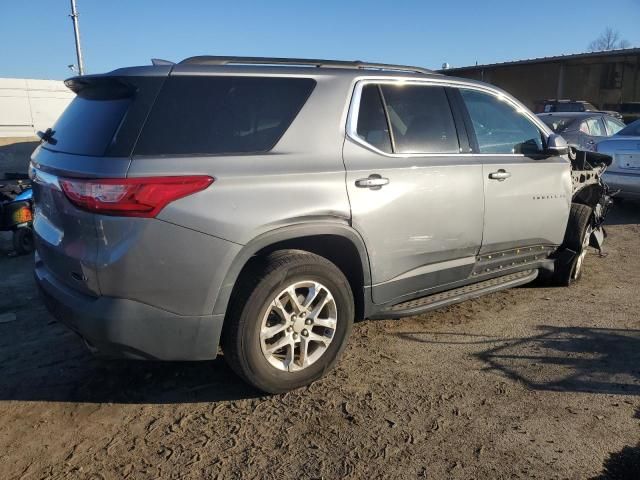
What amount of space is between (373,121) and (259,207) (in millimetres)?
1135

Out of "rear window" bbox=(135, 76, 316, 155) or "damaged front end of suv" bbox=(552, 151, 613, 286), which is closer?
"rear window" bbox=(135, 76, 316, 155)

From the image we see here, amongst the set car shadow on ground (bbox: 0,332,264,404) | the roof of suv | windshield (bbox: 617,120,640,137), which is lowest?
car shadow on ground (bbox: 0,332,264,404)

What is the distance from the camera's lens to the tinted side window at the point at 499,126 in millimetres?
4355

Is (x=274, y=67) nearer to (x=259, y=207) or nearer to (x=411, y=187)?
(x=259, y=207)

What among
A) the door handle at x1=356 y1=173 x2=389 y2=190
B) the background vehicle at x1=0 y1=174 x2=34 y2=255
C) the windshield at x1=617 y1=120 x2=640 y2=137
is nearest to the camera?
the door handle at x1=356 y1=173 x2=389 y2=190

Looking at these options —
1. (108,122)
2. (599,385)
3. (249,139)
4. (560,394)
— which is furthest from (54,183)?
(599,385)

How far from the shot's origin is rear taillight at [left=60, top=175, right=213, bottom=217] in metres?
2.66

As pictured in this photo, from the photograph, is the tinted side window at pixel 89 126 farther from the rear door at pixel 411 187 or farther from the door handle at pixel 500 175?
the door handle at pixel 500 175

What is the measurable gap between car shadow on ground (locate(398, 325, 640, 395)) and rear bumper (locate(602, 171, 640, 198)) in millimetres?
4813

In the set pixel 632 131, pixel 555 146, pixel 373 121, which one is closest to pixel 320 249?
pixel 373 121

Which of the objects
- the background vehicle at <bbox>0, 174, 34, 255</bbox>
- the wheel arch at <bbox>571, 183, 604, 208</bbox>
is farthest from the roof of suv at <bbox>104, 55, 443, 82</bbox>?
the background vehicle at <bbox>0, 174, 34, 255</bbox>

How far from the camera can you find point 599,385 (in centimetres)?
345

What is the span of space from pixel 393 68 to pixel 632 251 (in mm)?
4710

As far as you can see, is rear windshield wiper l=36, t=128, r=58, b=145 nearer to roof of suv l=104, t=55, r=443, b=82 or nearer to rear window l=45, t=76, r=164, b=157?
rear window l=45, t=76, r=164, b=157
